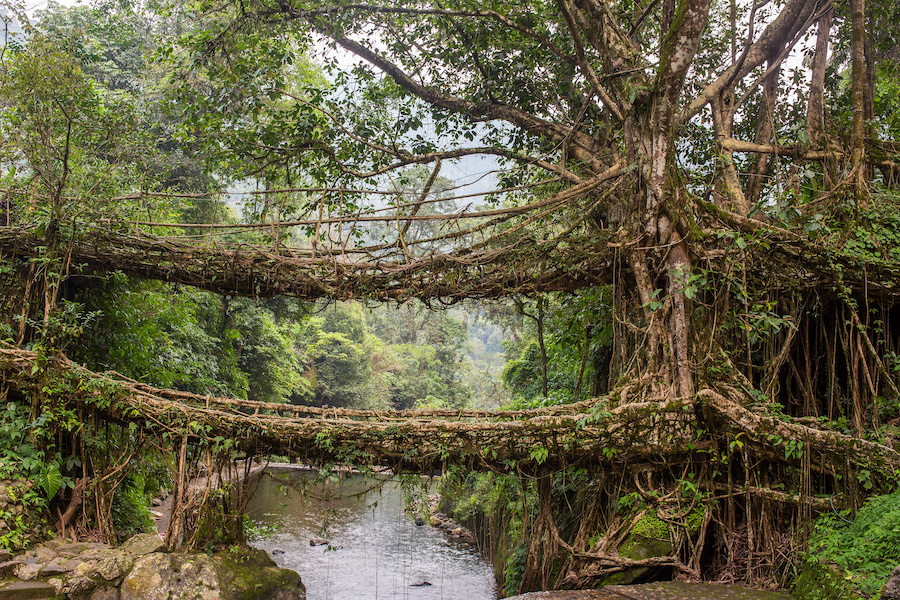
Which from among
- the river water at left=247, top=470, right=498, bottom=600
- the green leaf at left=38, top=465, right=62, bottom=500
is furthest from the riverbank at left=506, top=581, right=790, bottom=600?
the green leaf at left=38, top=465, right=62, bottom=500

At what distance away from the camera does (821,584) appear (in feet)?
12.3

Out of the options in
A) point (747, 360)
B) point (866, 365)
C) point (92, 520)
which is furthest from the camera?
→ point (92, 520)

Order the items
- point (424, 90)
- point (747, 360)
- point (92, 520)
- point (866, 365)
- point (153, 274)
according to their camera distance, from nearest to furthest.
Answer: point (866, 365) < point (747, 360) < point (92, 520) < point (153, 274) < point (424, 90)

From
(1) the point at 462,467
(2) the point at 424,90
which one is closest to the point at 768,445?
(1) the point at 462,467

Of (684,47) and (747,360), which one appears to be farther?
(747,360)

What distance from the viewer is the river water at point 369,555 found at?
27.4 ft

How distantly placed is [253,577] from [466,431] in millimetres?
2722

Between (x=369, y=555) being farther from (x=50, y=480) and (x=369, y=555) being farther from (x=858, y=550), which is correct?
(x=858, y=550)

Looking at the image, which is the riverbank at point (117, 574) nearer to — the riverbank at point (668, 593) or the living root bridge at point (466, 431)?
the living root bridge at point (466, 431)

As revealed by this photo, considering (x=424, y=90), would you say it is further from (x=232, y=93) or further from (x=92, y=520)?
(x=92, y=520)

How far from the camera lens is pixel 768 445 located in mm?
4496

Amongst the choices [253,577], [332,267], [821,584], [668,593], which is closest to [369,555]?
[253,577]

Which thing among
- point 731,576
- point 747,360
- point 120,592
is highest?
point 747,360

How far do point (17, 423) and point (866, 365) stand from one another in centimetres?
785
